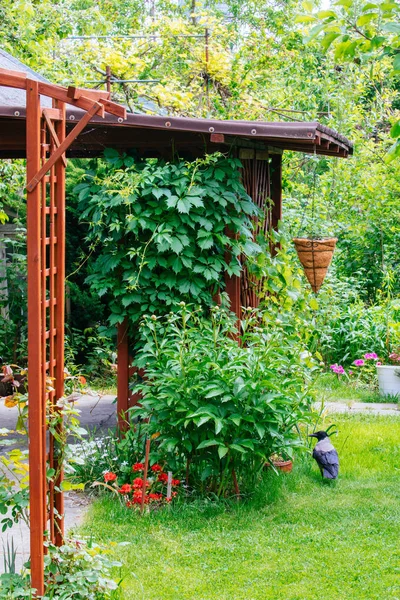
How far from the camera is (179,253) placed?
224 inches

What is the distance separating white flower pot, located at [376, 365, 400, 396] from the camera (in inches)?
335

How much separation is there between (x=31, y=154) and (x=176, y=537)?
8.24 feet

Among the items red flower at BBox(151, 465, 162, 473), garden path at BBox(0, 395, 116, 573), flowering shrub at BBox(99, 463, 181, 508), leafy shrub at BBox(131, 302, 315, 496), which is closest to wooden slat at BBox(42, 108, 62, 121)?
garden path at BBox(0, 395, 116, 573)

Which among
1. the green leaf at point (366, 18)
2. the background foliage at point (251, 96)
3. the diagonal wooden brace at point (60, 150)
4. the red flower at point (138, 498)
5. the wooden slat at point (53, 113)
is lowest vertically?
the red flower at point (138, 498)

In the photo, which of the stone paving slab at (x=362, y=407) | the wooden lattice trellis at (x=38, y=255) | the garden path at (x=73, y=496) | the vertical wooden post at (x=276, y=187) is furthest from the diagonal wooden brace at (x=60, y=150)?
the stone paving slab at (x=362, y=407)

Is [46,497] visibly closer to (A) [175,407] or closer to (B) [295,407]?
(A) [175,407]

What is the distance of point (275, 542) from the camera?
4586 millimetres

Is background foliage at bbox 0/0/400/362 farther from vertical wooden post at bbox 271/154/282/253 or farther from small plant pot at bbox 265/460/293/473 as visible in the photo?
small plant pot at bbox 265/460/293/473

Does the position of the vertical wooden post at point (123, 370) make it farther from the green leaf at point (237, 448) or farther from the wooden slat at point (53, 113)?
the wooden slat at point (53, 113)

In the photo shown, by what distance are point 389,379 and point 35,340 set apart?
605cm

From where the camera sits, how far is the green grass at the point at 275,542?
158 inches

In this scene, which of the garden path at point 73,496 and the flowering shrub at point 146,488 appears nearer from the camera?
the garden path at point 73,496

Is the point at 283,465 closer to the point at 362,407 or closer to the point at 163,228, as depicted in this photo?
the point at 163,228

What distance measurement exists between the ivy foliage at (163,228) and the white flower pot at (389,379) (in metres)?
3.21
